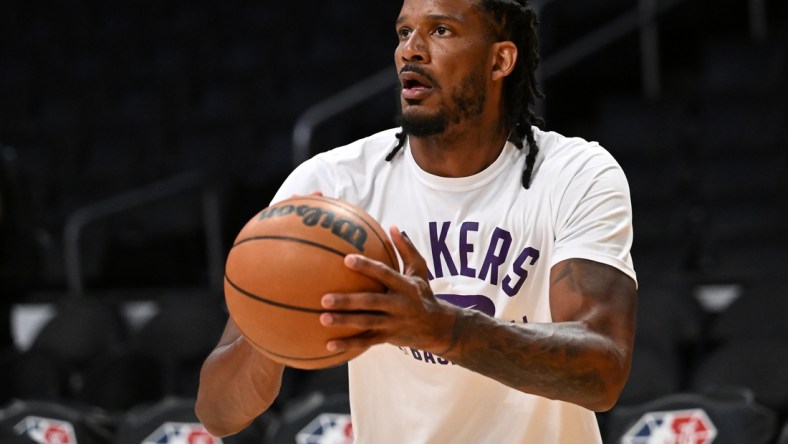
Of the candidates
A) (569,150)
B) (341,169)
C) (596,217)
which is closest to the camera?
(596,217)

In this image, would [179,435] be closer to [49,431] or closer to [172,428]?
[172,428]

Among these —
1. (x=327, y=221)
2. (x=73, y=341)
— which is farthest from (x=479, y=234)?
(x=73, y=341)

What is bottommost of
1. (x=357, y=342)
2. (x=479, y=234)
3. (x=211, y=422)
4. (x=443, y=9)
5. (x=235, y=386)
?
(x=211, y=422)

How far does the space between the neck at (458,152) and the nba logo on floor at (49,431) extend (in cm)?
288

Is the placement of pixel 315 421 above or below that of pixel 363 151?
below

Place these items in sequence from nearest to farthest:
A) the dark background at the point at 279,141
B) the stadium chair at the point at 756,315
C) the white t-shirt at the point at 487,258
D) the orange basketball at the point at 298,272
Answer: the orange basketball at the point at 298,272, the white t-shirt at the point at 487,258, the stadium chair at the point at 756,315, the dark background at the point at 279,141

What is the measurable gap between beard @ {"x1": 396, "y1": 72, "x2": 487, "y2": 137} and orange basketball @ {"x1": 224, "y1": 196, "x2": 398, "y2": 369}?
505 millimetres

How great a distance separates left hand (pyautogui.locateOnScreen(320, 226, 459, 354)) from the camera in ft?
6.94

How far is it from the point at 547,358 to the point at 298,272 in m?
0.59

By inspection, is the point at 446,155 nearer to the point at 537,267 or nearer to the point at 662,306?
the point at 537,267

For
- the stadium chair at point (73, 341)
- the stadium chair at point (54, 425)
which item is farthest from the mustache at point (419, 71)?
the stadium chair at point (73, 341)

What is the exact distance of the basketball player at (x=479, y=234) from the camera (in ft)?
8.83

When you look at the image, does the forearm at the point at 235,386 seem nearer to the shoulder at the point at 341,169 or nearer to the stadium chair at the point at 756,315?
the shoulder at the point at 341,169

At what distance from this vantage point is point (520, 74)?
318cm
